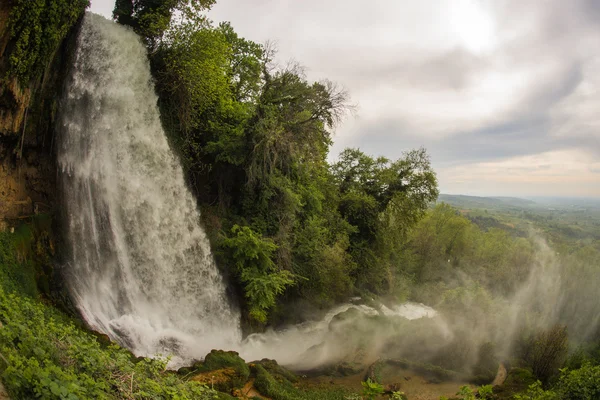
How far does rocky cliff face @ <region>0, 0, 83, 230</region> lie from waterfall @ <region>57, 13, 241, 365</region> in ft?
1.23

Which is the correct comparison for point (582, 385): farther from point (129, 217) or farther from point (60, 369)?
point (129, 217)

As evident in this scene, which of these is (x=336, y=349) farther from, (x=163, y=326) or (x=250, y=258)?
(x=163, y=326)

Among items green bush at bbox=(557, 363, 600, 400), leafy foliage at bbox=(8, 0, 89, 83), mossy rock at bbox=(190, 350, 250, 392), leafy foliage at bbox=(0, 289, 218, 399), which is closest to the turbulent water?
mossy rock at bbox=(190, 350, 250, 392)

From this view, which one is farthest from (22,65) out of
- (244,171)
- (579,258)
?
(579,258)

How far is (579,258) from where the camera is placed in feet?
108

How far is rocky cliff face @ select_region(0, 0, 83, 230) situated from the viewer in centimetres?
842

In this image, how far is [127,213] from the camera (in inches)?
458

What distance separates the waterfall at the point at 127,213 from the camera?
10.7 metres

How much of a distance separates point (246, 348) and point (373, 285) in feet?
37.2

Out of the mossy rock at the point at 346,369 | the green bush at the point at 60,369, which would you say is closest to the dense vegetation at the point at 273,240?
the green bush at the point at 60,369

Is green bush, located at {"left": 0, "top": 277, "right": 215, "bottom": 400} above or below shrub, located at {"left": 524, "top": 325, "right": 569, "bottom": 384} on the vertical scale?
above

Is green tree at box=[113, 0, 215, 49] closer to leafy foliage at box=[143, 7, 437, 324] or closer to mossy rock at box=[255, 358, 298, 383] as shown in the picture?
leafy foliage at box=[143, 7, 437, 324]

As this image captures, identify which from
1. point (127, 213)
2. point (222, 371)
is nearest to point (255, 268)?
point (222, 371)

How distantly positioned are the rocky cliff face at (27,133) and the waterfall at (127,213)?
37 centimetres
